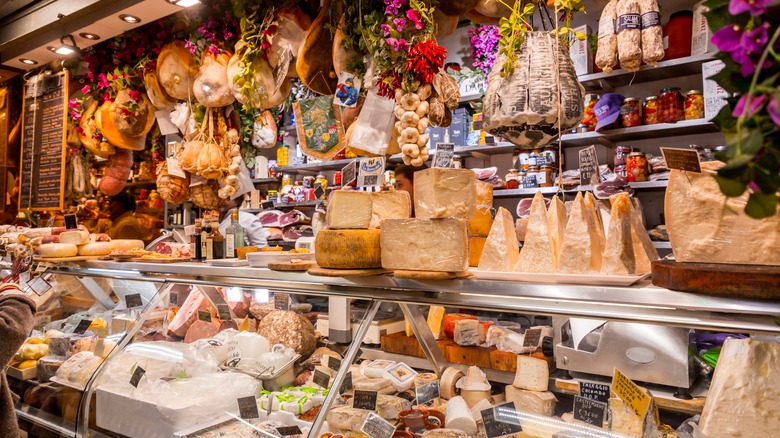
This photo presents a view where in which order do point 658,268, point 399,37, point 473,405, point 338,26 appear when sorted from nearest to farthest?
point 658,268
point 473,405
point 399,37
point 338,26

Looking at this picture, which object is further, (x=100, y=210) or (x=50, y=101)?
(x=100, y=210)

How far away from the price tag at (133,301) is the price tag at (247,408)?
1111 mm

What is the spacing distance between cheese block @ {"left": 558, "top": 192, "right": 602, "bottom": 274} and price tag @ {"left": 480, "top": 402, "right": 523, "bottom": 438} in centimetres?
64

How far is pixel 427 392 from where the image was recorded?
227 cm

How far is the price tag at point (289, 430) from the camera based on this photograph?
219cm

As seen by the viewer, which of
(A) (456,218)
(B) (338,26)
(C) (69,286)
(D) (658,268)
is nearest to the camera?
(D) (658,268)

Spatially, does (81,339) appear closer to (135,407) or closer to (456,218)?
(135,407)

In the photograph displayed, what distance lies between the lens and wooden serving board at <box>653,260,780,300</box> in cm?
114

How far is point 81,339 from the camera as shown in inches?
127

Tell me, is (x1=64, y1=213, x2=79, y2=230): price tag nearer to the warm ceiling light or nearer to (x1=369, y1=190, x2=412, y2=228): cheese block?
the warm ceiling light

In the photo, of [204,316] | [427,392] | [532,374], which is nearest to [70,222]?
[204,316]

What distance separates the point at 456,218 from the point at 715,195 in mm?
728

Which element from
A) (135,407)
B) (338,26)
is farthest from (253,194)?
(135,407)

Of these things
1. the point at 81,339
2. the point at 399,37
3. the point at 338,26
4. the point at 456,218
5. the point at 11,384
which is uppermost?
the point at 338,26
